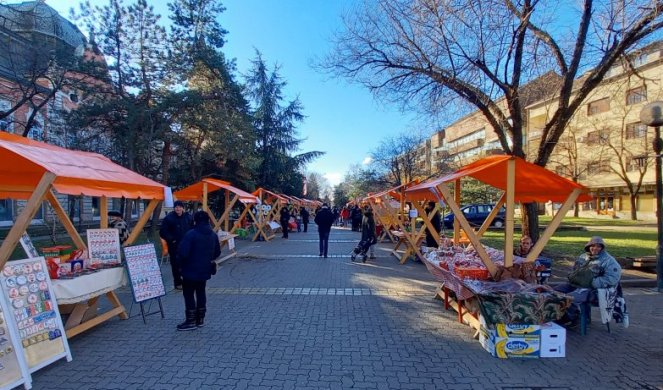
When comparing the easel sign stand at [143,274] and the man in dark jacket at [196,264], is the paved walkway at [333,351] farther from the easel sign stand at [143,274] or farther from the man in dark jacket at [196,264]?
the easel sign stand at [143,274]

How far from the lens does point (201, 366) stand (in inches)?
168

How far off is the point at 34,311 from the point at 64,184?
183 centimetres

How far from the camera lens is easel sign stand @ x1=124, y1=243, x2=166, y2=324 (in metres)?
5.79

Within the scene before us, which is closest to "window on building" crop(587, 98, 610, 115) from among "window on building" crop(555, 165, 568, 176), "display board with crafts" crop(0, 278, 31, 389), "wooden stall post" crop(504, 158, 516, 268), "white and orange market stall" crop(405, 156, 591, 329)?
"window on building" crop(555, 165, 568, 176)

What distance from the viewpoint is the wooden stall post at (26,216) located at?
12.1 ft

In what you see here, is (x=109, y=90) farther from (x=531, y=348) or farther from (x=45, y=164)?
(x=531, y=348)

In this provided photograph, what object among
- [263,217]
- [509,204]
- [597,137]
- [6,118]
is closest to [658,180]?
[509,204]

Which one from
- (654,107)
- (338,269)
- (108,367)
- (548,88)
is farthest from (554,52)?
(108,367)

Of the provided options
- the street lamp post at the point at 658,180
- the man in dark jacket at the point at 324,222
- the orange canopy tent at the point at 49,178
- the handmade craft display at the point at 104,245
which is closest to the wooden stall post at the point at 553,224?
the street lamp post at the point at 658,180

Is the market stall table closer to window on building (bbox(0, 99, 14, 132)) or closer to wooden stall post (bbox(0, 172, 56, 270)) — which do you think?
wooden stall post (bbox(0, 172, 56, 270))

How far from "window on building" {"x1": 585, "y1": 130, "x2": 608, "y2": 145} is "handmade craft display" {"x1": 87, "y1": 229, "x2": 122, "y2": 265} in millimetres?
39081

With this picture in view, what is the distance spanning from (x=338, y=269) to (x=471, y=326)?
18.1ft

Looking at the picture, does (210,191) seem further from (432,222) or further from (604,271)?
(604,271)

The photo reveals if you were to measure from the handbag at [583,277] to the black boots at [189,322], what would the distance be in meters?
5.41
